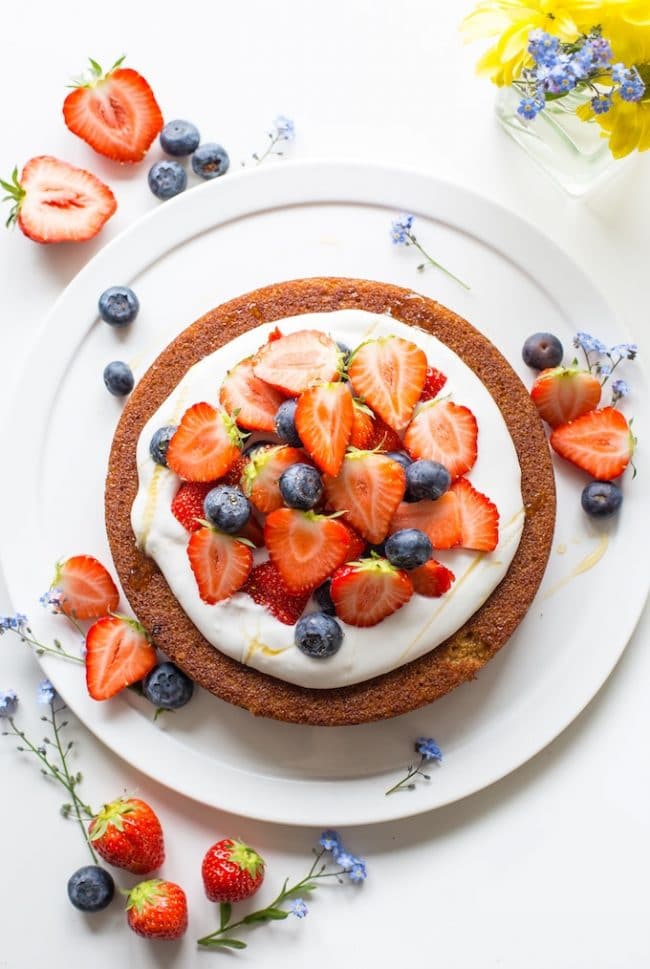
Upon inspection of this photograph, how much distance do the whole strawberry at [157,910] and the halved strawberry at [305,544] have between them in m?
1.23

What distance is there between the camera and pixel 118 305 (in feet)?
11.6

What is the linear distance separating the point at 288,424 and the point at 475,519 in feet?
2.14

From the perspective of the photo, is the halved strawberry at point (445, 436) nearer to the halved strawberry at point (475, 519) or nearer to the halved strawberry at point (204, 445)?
the halved strawberry at point (475, 519)

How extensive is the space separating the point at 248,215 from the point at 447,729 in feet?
6.37

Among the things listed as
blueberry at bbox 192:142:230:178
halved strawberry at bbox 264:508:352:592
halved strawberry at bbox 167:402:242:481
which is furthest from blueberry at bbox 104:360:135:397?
halved strawberry at bbox 264:508:352:592

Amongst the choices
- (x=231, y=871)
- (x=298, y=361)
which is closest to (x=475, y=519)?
(x=298, y=361)

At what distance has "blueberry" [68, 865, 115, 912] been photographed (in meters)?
3.46

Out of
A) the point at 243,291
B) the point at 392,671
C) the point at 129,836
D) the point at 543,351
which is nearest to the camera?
the point at 392,671

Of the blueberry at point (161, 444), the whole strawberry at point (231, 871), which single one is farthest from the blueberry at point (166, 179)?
the whole strawberry at point (231, 871)

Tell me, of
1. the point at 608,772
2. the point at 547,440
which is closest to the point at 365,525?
the point at 547,440

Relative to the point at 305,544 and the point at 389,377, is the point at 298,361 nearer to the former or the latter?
the point at 389,377

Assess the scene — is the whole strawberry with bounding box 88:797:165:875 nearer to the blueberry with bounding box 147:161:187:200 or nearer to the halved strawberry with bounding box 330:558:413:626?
the halved strawberry with bounding box 330:558:413:626

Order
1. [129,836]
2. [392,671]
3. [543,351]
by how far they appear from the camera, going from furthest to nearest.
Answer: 1. [543,351]
2. [129,836]
3. [392,671]

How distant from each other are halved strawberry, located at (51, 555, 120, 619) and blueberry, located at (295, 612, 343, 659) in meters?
0.78
